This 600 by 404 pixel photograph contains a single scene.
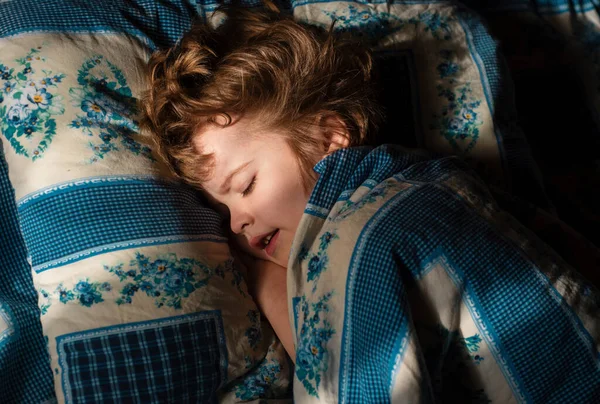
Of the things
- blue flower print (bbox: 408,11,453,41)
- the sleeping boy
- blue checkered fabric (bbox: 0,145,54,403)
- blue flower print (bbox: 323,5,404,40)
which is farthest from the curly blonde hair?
blue checkered fabric (bbox: 0,145,54,403)

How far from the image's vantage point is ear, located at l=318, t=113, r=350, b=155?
1172 mm

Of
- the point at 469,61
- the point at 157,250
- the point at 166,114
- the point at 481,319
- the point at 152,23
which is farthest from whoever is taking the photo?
the point at 469,61

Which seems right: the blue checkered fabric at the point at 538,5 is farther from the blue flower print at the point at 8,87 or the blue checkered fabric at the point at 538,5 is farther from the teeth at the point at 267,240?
the blue flower print at the point at 8,87

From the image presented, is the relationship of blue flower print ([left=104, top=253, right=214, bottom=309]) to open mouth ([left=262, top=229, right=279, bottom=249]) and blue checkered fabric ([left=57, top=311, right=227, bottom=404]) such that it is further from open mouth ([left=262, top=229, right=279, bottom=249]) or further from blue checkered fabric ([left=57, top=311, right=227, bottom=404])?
open mouth ([left=262, top=229, right=279, bottom=249])

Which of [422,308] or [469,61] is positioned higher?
[469,61]

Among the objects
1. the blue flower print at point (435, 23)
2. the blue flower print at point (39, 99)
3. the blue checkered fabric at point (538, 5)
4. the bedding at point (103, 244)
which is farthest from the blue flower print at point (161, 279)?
the blue checkered fabric at point (538, 5)

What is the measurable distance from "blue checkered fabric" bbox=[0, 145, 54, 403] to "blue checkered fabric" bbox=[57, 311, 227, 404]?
14 cm

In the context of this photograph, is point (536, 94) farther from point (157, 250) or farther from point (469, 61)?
point (157, 250)

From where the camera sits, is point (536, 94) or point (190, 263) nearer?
point (190, 263)

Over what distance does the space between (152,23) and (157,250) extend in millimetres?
503

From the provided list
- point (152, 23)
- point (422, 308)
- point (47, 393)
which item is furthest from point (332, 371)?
point (152, 23)

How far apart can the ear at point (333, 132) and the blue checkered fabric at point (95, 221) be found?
309mm

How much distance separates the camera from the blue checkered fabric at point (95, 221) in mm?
1030

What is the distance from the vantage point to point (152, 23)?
126cm
